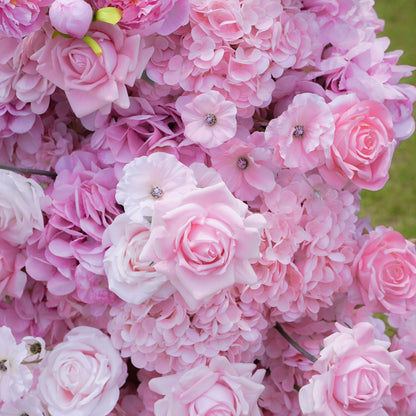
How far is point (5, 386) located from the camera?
68 centimetres

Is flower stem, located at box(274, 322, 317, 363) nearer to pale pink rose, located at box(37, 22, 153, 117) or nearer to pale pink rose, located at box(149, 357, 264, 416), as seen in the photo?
pale pink rose, located at box(149, 357, 264, 416)

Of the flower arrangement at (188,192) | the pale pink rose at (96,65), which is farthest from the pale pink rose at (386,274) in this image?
the pale pink rose at (96,65)

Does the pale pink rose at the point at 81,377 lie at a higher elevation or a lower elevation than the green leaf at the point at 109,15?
lower

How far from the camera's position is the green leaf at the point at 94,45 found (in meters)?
0.67

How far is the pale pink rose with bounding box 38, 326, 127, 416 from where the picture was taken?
733mm

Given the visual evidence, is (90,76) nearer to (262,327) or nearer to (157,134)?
(157,134)

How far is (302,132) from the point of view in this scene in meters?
0.75

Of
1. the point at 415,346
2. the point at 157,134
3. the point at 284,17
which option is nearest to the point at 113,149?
the point at 157,134

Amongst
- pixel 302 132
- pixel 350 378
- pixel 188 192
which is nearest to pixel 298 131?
pixel 302 132

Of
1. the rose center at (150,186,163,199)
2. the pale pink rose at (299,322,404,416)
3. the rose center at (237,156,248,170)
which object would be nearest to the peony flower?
the rose center at (150,186,163,199)

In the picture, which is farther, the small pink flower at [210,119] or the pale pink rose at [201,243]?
the small pink flower at [210,119]

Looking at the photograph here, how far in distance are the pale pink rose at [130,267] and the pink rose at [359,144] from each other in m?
0.24

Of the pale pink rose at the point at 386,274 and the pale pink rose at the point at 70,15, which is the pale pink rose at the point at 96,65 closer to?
the pale pink rose at the point at 70,15

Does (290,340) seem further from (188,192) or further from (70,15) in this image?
(70,15)
